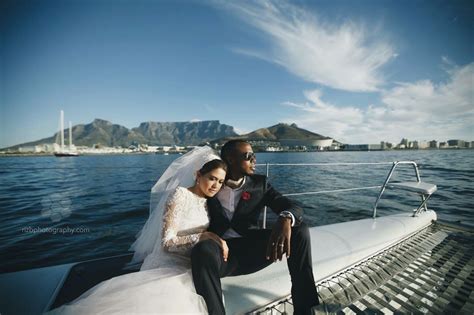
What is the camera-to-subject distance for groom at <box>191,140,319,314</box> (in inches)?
57.9

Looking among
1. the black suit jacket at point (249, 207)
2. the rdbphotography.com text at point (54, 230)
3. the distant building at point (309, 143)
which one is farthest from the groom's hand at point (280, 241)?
the distant building at point (309, 143)

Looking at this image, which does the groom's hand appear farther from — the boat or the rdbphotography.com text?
the rdbphotography.com text

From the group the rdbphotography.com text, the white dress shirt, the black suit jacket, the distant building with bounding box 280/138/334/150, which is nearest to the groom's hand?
the black suit jacket

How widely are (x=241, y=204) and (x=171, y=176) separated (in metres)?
0.81

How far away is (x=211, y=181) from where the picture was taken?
1.91 m

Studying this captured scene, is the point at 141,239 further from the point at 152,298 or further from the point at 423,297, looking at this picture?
the point at 423,297

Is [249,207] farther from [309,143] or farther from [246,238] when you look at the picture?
[309,143]

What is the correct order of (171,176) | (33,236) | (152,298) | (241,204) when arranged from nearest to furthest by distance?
(152,298) < (241,204) < (171,176) < (33,236)

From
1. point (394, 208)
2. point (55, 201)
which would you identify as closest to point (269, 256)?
point (394, 208)

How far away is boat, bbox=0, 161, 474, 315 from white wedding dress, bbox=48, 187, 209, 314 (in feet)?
1.37

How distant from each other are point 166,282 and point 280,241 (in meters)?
0.86

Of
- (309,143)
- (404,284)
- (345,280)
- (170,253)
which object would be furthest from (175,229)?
(309,143)

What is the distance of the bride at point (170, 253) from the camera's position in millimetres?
1239

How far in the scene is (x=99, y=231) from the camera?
22.8 ft
